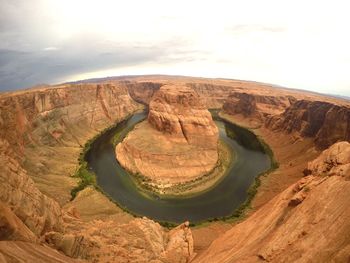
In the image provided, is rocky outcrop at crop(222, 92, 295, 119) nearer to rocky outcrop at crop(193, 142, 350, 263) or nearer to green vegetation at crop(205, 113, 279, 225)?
green vegetation at crop(205, 113, 279, 225)

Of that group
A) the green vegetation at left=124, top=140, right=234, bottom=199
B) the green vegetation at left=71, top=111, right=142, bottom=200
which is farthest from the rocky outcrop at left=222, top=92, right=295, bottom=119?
the green vegetation at left=71, top=111, right=142, bottom=200

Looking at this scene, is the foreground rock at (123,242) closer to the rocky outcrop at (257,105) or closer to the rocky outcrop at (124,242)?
the rocky outcrop at (124,242)

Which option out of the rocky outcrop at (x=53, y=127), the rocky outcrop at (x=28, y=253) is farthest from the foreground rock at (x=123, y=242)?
the rocky outcrop at (x=53, y=127)

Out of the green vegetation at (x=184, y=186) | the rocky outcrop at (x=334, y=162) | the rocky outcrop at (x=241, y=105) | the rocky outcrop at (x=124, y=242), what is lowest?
the green vegetation at (x=184, y=186)

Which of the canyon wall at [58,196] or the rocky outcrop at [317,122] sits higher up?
the rocky outcrop at [317,122]

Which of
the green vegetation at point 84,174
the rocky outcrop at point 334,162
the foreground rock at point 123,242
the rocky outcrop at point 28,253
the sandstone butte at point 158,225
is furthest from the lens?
the green vegetation at point 84,174

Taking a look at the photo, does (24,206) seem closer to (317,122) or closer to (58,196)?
(58,196)

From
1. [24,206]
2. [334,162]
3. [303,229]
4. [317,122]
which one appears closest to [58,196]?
[24,206]
